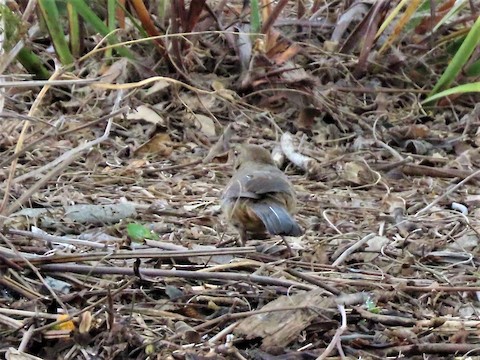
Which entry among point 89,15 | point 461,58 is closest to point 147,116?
point 89,15

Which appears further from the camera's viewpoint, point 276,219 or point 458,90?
point 458,90

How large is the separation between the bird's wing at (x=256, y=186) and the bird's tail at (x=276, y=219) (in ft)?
0.16

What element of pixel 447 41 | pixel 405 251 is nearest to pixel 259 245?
pixel 405 251

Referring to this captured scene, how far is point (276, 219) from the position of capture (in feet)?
10.8

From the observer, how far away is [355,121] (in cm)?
553

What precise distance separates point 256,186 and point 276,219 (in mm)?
291

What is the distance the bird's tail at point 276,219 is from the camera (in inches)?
126

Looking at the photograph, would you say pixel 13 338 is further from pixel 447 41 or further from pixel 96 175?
pixel 447 41

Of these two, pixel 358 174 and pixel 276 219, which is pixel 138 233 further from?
pixel 358 174

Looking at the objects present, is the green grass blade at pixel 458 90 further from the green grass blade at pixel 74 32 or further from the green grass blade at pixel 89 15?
the green grass blade at pixel 74 32

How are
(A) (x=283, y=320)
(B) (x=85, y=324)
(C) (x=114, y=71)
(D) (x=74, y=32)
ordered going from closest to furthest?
(B) (x=85, y=324) → (A) (x=283, y=320) → (C) (x=114, y=71) → (D) (x=74, y=32)

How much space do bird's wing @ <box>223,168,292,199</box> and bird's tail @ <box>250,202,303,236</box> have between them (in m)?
0.05

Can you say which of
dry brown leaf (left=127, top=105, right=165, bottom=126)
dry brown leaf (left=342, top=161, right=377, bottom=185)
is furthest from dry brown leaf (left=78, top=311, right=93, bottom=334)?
dry brown leaf (left=127, top=105, right=165, bottom=126)

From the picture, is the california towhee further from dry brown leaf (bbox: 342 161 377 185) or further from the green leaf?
dry brown leaf (bbox: 342 161 377 185)
